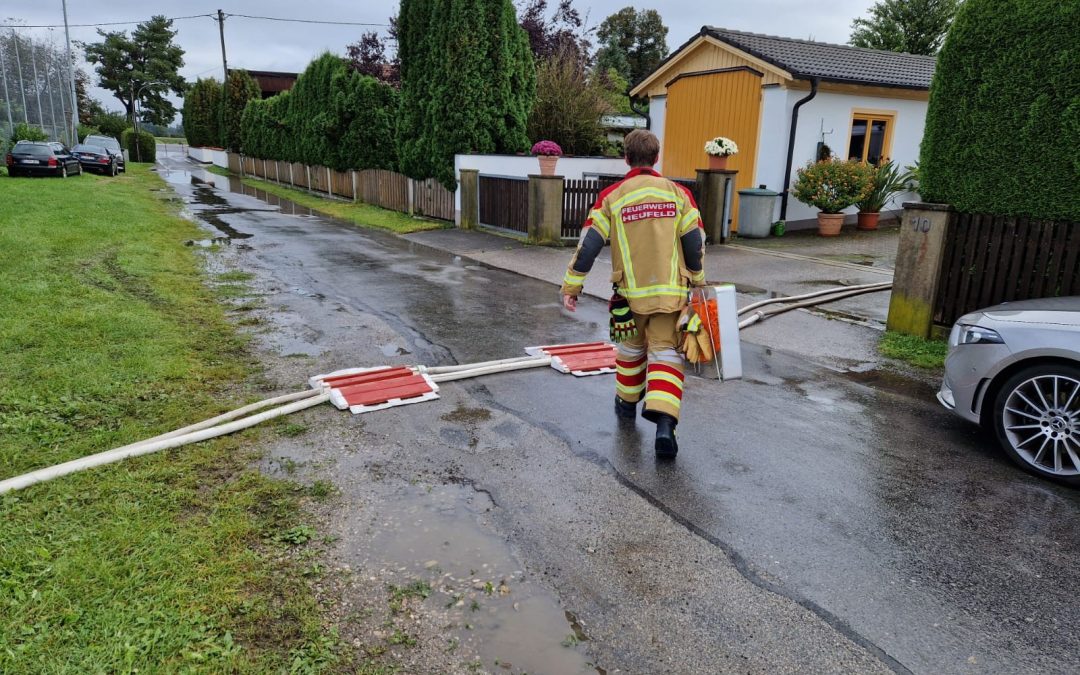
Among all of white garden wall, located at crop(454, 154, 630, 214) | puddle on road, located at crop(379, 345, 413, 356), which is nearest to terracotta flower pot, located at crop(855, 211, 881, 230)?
white garden wall, located at crop(454, 154, 630, 214)

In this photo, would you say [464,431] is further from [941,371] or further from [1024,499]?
[941,371]

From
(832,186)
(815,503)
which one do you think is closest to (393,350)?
(815,503)

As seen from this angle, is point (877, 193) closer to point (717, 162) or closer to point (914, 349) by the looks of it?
point (717, 162)

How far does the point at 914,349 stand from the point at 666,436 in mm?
3934

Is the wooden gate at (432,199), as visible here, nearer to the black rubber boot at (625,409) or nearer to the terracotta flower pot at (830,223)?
the terracotta flower pot at (830,223)

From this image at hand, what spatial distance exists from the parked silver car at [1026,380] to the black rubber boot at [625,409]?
2122mm

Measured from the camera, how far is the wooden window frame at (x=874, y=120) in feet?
52.8

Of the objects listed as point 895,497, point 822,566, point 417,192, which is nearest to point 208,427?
point 822,566

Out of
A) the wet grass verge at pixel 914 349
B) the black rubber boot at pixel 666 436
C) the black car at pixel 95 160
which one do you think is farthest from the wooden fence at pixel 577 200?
the black car at pixel 95 160

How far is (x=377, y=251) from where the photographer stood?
13.4m

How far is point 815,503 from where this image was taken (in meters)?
3.97

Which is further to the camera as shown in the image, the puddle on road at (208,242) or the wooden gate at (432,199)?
the wooden gate at (432,199)

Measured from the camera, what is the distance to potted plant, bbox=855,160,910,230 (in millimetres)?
15477

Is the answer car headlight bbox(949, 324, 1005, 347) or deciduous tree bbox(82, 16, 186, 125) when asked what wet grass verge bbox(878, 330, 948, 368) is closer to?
car headlight bbox(949, 324, 1005, 347)
